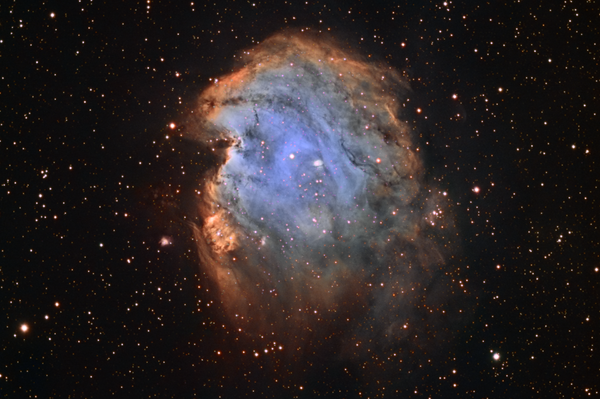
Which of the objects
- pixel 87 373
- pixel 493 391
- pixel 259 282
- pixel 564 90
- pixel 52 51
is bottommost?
pixel 87 373

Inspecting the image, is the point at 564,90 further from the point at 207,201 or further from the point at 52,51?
the point at 52,51

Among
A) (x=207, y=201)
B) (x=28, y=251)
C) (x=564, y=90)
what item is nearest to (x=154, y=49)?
(x=207, y=201)

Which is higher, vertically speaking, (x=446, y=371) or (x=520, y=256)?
(x=520, y=256)
